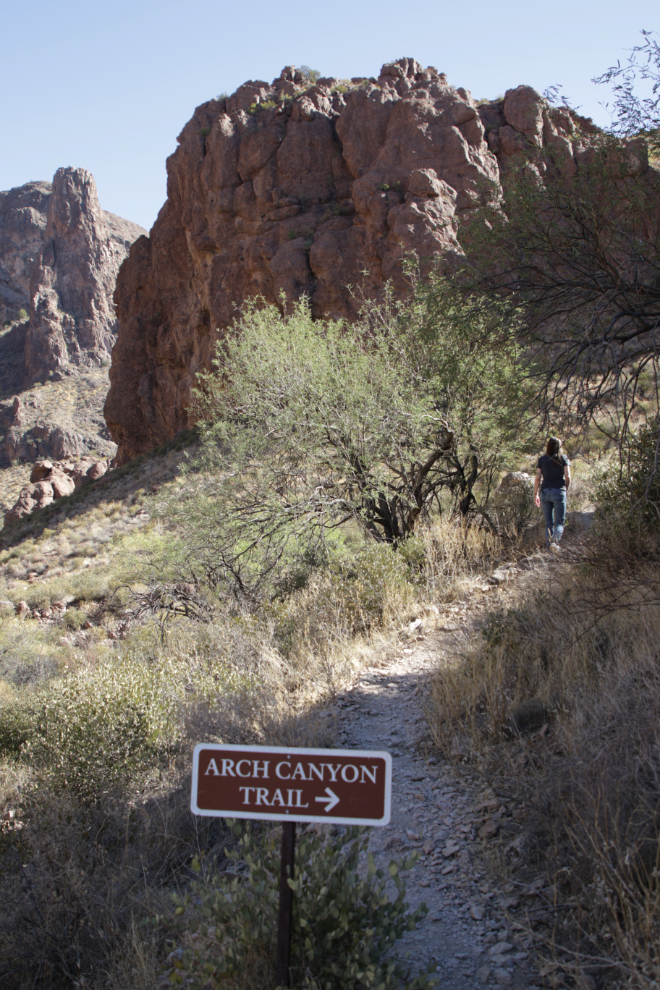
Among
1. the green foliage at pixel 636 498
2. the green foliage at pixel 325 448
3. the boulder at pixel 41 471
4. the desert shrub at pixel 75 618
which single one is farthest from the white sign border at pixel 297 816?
the boulder at pixel 41 471

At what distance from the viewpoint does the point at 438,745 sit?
385 cm

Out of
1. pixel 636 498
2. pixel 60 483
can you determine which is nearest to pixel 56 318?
pixel 60 483

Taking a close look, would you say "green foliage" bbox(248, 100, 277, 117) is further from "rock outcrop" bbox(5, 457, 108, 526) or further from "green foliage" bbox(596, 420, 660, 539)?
"green foliage" bbox(596, 420, 660, 539)

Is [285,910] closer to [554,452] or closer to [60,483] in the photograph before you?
[554,452]

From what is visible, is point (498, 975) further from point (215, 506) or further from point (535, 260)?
point (215, 506)

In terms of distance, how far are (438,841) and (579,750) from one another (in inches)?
33.2

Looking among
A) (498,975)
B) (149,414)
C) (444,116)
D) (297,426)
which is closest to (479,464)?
(297,426)

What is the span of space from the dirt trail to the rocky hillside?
60.7 metres

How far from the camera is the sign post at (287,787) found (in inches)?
74.1

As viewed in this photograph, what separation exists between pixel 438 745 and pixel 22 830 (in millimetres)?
2724

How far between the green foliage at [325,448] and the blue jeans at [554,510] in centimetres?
93

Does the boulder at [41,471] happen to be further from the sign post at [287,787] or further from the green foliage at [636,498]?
the sign post at [287,787]

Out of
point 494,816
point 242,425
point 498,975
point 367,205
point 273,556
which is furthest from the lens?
point 367,205

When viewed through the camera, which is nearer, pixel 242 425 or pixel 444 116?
pixel 242 425
